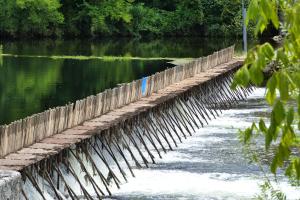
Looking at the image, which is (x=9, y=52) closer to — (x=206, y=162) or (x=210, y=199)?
(x=206, y=162)

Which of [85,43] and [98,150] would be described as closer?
[98,150]

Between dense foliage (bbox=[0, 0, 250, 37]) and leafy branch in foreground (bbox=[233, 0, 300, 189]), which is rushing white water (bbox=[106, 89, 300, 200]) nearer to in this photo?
leafy branch in foreground (bbox=[233, 0, 300, 189])

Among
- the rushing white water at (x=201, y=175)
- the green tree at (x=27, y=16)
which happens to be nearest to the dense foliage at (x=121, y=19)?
the green tree at (x=27, y=16)

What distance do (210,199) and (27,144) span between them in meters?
4.94

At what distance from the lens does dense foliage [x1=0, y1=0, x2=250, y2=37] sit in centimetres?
10431

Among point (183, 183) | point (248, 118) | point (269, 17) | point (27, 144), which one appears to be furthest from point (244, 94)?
point (269, 17)

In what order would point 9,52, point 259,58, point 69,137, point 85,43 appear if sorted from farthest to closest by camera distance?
point 85,43 → point 9,52 → point 69,137 → point 259,58

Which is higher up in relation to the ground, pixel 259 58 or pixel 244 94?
pixel 259 58

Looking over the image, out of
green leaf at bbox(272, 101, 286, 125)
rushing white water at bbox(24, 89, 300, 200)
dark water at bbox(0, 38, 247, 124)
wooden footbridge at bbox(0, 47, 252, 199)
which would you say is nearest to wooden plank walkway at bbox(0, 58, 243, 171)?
wooden footbridge at bbox(0, 47, 252, 199)

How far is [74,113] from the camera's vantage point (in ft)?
75.7

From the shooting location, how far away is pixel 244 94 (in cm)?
4709

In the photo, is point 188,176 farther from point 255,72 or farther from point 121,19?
point 121,19

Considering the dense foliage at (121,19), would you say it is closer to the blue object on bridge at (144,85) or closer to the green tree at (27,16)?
the green tree at (27,16)

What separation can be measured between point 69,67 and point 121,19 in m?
46.5
